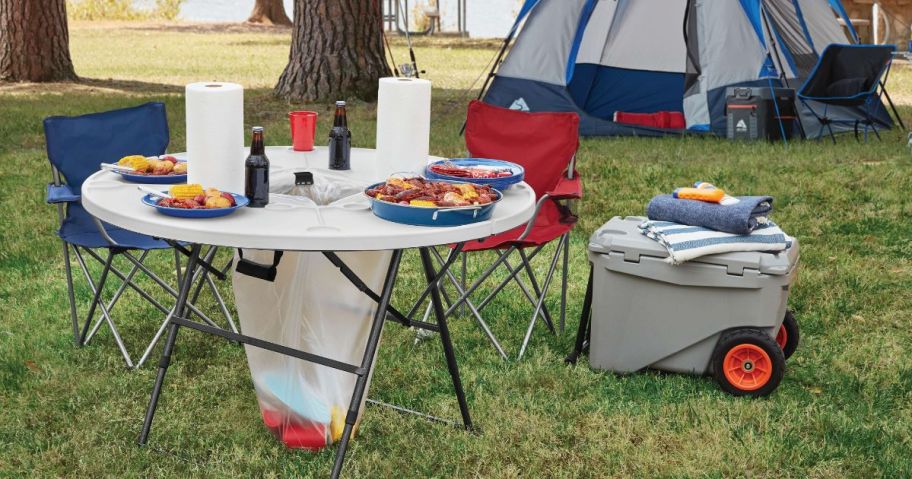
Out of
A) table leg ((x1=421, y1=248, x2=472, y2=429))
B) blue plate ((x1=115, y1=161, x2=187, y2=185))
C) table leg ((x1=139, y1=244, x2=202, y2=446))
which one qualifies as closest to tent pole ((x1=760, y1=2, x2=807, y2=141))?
table leg ((x1=421, y1=248, x2=472, y2=429))

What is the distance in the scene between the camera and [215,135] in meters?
2.81

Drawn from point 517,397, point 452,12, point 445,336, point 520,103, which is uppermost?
point 452,12

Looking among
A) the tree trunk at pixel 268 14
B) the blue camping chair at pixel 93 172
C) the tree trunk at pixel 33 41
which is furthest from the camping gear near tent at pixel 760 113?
the tree trunk at pixel 268 14

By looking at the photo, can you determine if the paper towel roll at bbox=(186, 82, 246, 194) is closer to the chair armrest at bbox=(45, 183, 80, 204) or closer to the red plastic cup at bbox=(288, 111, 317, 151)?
the red plastic cup at bbox=(288, 111, 317, 151)

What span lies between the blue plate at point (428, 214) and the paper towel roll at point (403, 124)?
1.30ft

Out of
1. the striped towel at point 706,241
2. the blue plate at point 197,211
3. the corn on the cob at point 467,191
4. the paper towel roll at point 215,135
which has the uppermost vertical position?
the paper towel roll at point 215,135

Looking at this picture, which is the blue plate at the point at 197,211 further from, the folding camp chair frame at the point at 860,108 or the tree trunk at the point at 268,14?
the tree trunk at the point at 268,14

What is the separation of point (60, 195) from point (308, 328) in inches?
46.1

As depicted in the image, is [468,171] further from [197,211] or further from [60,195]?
[60,195]

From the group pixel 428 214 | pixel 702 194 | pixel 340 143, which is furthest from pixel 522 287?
pixel 428 214

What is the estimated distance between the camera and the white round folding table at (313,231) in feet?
8.27

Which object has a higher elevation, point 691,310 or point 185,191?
point 185,191

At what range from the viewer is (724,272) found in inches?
134

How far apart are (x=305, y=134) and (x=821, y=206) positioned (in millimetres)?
3337
